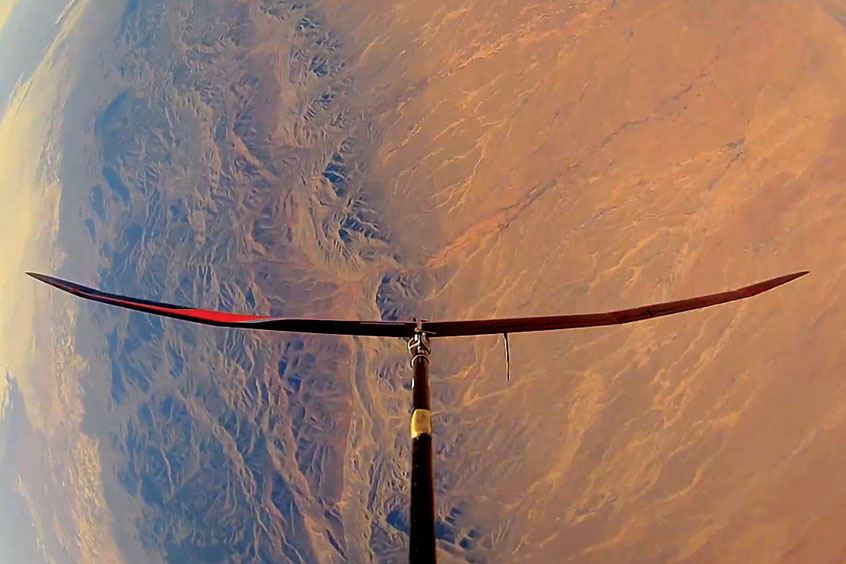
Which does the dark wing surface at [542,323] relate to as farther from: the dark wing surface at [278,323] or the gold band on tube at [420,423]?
the gold band on tube at [420,423]

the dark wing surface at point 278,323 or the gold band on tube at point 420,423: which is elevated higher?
the dark wing surface at point 278,323

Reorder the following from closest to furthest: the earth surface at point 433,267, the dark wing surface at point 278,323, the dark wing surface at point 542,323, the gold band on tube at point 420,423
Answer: the gold band on tube at point 420,423, the dark wing surface at point 278,323, the dark wing surface at point 542,323, the earth surface at point 433,267

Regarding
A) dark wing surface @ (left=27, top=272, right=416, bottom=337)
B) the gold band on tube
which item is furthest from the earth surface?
the gold band on tube

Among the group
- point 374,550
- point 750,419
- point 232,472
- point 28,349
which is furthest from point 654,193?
point 28,349

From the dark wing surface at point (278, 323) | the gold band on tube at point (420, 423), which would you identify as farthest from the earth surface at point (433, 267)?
the gold band on tube at point (420, 423)

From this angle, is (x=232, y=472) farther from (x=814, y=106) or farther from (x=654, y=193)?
(x=814, y=106)

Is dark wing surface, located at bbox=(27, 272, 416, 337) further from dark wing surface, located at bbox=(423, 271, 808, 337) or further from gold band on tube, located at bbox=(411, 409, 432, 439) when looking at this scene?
gold band on tube, located at bbox=(411, 409, 432, 439)

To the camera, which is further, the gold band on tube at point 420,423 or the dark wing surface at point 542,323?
the dark wing surface at point 542,323
